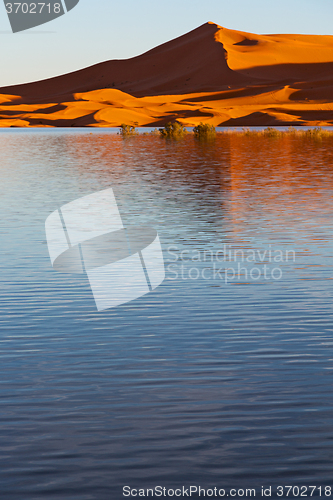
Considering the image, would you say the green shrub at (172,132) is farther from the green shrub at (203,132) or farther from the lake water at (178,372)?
the lake water at (178,372)

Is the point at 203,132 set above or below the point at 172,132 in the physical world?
above

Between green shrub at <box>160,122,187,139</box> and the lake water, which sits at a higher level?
the lake water

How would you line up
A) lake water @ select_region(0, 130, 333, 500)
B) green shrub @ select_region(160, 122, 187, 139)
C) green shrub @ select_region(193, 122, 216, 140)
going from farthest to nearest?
1. green shrub @ select_region(160, 122, 187, 139)
2. green shrub @ select_region(193, 122, 216, 140)
3. lake water @ select_region(0, 130, 333, 500)

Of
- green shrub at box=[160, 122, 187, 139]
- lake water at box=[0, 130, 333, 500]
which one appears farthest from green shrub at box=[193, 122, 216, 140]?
lake water at box=[0, 130, 333, 500]

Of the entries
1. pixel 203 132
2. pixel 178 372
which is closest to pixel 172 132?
pixel 203 132

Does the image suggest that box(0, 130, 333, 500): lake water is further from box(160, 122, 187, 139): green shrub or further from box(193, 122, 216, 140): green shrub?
box(160, 122, 187, 139): green shrub

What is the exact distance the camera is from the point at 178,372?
873 cm

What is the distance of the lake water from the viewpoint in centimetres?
641

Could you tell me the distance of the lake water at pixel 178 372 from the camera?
21.0ft

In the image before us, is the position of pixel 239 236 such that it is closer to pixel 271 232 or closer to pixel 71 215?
pixel 271 232

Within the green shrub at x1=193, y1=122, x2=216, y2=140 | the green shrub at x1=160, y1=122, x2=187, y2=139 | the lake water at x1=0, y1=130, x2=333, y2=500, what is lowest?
the green shrub at x1=160, y1=122, x2=187, y2=139

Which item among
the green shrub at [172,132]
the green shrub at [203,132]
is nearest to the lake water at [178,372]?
the green shrub at [203,132]

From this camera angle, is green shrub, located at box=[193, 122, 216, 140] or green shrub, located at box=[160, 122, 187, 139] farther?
green shrub, located at box=[160, 122, 187, 139]

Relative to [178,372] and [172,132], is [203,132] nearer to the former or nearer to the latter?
[172,132]
